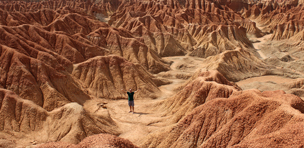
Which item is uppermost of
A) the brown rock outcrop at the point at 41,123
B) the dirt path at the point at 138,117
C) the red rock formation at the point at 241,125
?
the red rock formation at the point at 241,125

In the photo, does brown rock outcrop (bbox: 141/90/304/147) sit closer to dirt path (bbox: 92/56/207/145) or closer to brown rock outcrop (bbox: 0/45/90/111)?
dirt path (bbox: 92/56/207/145)

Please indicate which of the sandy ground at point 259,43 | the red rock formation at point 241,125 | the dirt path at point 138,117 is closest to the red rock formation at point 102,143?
the red rock formation at point 241,125

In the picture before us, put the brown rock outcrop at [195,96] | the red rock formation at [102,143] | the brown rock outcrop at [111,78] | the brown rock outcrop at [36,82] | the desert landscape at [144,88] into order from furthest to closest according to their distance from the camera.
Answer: the brown rock outcrop at [111,78], the brown rock outcrop at [36,82], the brown rock outcrop at [195,96], the desert landscape at [144,88], the red rock formation at [102,143]

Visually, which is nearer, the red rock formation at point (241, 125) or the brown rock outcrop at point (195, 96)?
the red rock formation at point (241, 125)

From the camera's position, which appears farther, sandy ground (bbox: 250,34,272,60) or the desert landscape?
sandy ground (bbox: 250,34,272,60)

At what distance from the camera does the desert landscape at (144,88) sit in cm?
1341

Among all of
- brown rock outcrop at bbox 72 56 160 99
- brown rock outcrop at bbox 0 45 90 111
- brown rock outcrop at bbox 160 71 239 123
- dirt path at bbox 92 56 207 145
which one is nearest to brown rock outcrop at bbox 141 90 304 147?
dirt path at bbox 92 56 207 145

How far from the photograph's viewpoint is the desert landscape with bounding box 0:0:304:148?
13414mm

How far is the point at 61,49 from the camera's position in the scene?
1510 inches

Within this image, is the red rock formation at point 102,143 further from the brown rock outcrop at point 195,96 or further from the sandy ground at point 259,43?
the sandy ground at point 259,43

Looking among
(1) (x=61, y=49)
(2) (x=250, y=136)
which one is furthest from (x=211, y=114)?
(1) (x=61, y=49)

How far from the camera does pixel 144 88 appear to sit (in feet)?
104

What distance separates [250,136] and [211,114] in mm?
3076

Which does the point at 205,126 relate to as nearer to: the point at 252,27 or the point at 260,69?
the point at 260,69
